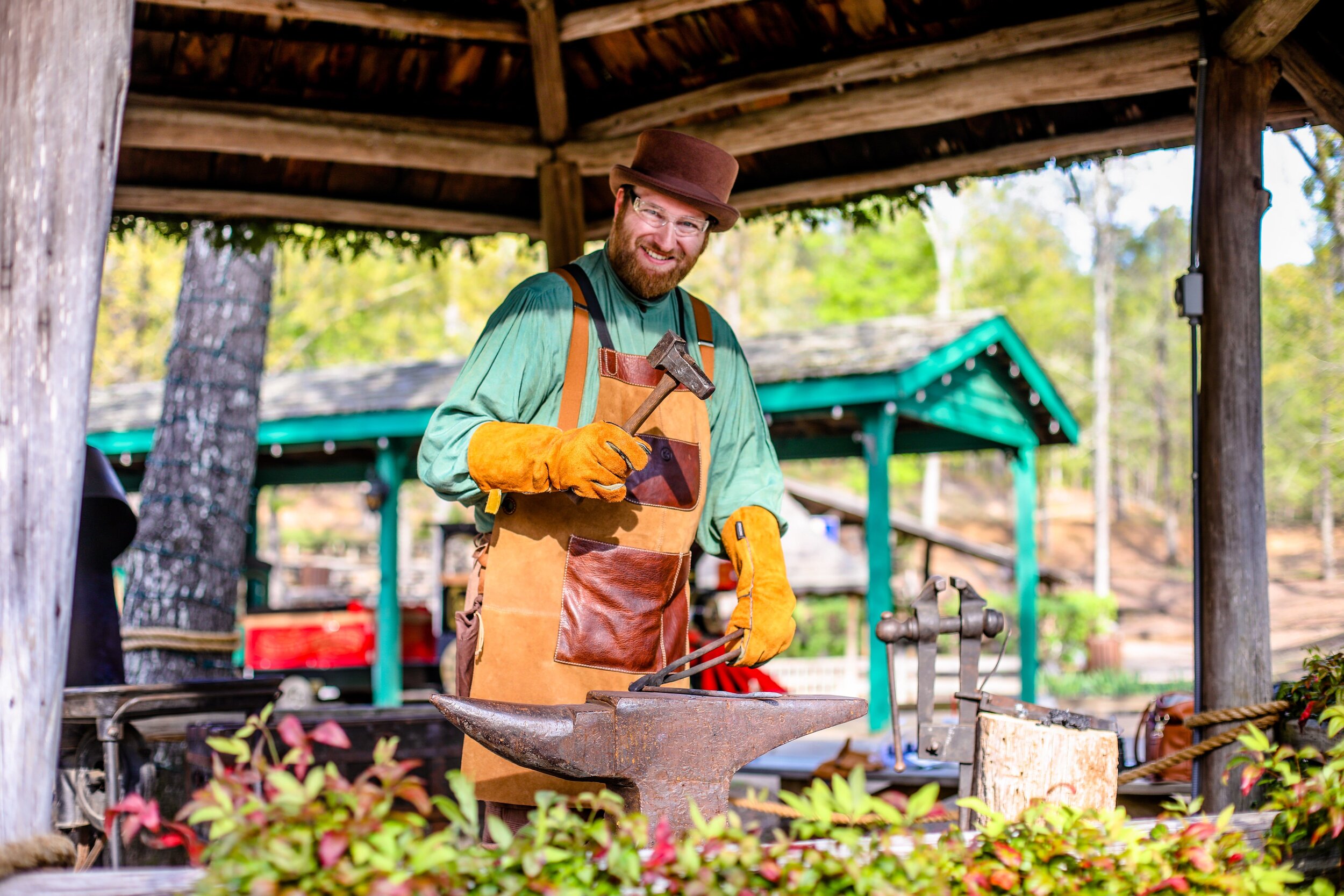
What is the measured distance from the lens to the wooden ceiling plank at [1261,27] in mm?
3330

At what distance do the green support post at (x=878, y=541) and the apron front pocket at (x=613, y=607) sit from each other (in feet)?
21.2

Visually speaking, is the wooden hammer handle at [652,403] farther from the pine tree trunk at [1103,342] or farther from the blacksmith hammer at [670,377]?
the pine tree trunk at [1103,342]

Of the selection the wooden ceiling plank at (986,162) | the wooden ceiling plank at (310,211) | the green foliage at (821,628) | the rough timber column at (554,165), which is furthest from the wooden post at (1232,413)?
the green foliage at (821,628)

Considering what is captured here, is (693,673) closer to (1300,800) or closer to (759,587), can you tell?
(759,587)

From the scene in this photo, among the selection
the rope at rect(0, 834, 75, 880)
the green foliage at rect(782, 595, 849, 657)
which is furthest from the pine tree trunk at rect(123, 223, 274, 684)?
the green foliage at rect(782, 595, 849, 657)

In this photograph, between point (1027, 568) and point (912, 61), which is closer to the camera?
point (912, 61)

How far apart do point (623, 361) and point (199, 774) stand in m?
2.63

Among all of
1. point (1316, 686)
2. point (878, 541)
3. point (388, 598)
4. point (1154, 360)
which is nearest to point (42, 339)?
point (1316, 686)

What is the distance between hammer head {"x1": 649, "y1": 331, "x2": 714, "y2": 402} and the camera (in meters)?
2.57

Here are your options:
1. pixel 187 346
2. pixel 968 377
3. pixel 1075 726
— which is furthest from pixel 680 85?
pixel 968 377

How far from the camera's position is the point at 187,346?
733 cm

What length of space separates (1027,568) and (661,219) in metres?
9.58

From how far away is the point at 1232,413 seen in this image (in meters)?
3.55

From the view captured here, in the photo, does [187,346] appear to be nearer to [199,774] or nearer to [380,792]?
[199,774]
